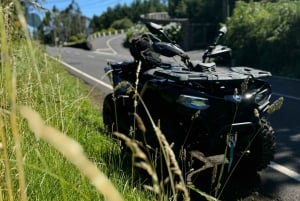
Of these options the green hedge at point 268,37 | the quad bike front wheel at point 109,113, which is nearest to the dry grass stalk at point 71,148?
the quad bike front wheel at point 109,113

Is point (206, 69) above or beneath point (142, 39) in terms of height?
beneath

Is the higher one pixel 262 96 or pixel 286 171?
pixel 262 96

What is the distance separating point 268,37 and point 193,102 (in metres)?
15.5

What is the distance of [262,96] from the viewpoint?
14.5ft

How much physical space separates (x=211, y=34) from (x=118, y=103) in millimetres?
35084

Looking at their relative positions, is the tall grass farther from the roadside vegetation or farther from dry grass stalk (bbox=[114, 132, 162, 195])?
dry grass stalk (bbox=[114, 132, 162, 195])

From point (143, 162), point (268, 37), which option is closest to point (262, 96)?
point (143, 162)

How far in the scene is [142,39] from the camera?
4.80 m

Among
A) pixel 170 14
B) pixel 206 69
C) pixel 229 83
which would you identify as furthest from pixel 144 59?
pixel 170 14

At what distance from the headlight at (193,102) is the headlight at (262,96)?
52cm

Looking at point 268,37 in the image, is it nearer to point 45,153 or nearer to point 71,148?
point 45,153

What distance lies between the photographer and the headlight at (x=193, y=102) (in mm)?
4051

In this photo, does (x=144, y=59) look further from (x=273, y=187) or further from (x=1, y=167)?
(x=1, y=167)

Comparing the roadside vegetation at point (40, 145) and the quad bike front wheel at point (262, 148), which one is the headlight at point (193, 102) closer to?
the quad bike front wheel at point (262, 148)
